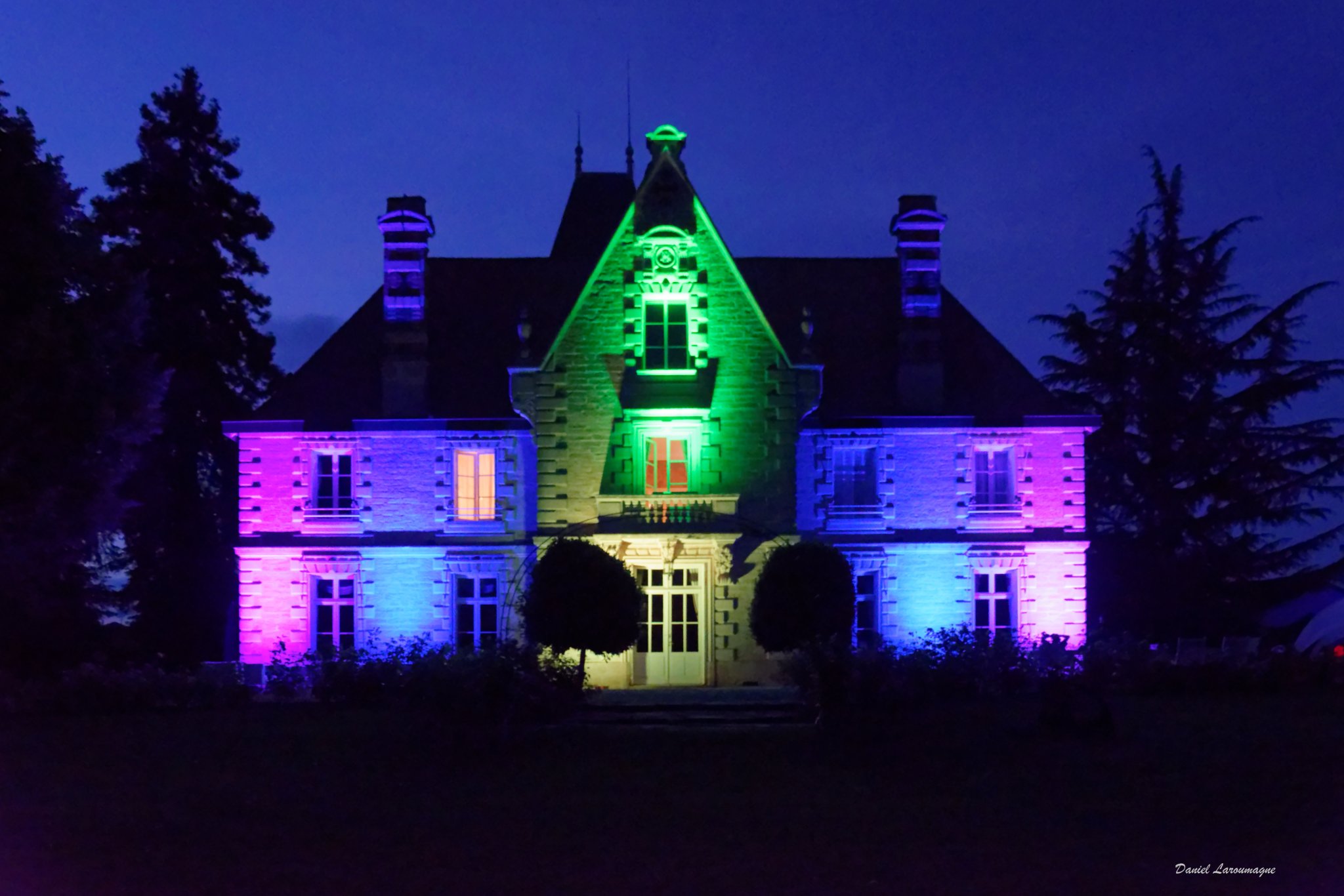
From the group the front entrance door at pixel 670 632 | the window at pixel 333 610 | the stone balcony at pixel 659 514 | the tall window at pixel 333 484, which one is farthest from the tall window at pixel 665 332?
the window at pixel 333 610

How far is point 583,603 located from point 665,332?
270 inches

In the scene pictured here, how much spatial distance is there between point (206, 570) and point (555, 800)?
2131cm

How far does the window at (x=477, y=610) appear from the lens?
2994 centimetres

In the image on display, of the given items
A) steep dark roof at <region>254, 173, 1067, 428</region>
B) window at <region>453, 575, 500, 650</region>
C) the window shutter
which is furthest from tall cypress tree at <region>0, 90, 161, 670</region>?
the window shutter

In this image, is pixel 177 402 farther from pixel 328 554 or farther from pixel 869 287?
pixel 869 287

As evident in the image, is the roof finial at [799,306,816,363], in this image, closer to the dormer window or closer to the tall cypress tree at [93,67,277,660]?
the dormer window

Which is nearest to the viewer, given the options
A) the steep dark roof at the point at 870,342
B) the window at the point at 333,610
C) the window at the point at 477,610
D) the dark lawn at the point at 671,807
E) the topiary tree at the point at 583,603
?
the dark lawn at the point at 671,807

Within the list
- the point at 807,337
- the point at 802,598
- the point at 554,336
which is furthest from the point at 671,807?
the point at 554,336

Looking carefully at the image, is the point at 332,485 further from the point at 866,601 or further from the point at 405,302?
the point at 866,601

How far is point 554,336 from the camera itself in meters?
31.6

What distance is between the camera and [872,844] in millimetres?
13867

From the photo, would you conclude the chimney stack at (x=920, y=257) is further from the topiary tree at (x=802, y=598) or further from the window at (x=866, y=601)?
the topiary tree at (x=802, y=598)

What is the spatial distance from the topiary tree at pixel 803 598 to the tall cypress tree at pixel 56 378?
41.4 ft

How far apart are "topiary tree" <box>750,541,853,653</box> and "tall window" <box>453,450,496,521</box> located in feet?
23.4
